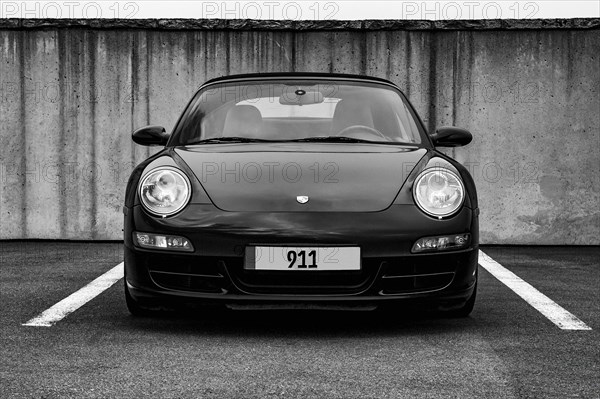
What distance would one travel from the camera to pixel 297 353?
376 centimetres

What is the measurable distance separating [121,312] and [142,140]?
1.03 metres

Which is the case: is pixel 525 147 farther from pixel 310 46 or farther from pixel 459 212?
pixel 459 212

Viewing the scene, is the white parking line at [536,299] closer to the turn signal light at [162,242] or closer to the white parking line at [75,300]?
the turn signal light at [162,242]

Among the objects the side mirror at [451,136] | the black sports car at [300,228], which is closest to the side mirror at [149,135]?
the black sports car at [300,228]

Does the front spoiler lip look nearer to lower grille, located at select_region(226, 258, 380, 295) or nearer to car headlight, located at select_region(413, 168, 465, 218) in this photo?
lower grille, located at select_region(226, 258, 380, 295)

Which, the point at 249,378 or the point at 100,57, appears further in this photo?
the point at 100,57

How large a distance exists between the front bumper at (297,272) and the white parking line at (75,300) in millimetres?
665

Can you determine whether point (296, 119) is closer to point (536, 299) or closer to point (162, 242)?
point (162, 242)

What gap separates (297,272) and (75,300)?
167 cm

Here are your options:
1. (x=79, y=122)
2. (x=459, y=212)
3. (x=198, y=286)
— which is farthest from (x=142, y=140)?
(x=79, y=122)

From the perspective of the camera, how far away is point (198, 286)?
4078mm

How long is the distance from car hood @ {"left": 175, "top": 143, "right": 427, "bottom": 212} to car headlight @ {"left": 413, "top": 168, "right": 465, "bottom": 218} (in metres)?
0.09

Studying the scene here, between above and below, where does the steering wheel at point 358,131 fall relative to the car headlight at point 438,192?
above

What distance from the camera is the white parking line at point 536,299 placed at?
4.48 m
